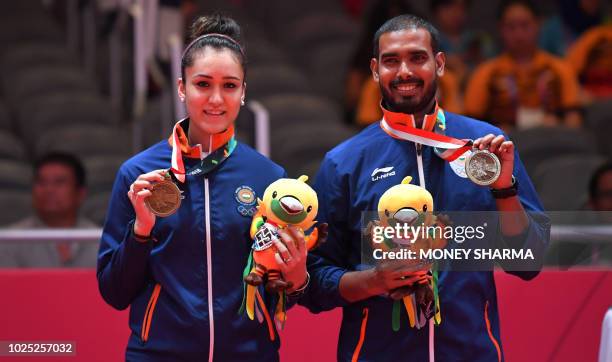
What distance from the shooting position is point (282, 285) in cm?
317

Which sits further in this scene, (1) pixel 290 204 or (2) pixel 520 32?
(2) pixel 520 32

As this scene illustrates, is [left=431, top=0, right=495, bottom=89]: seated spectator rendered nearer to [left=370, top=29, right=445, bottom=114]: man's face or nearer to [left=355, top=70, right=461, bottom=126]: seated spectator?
[left=355, top=70, right=461, bottom=126]: seated spectator

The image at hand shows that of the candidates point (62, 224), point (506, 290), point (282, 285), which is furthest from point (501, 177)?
point (62, 224)

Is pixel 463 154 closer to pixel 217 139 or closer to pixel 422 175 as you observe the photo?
pixel 422 175

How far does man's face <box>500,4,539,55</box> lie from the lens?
23.0 ft

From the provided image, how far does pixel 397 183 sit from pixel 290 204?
0.36m

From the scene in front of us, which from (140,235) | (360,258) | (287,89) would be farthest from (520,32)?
(140,235)

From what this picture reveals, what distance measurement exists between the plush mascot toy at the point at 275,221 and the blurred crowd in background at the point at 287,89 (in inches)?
103

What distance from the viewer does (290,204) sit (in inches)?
123

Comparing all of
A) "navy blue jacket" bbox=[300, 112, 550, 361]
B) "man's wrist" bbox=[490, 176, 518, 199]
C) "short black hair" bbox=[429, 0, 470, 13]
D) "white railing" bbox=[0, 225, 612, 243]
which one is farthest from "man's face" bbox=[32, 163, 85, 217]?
"short black hair" bbox=[429, 0, 470, 13]

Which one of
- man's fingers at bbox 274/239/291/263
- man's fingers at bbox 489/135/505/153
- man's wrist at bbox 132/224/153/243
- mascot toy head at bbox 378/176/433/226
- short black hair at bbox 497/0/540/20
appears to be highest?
short black hair at bbox 497/0/540/20

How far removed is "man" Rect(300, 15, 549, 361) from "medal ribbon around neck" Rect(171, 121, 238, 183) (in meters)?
0.30

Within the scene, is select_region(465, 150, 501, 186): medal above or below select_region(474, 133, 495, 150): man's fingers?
below

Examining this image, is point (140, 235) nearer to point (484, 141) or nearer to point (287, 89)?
point (484, 141)
